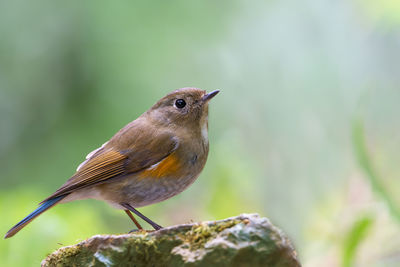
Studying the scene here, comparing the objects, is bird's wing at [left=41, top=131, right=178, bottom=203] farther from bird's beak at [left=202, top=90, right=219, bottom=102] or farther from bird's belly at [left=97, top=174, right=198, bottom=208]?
bird's beak at [left=202, top=90, right=219, bottom=102]

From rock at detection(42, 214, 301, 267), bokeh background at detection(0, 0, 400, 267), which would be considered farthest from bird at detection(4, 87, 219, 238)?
bokeh background at detection(0, 0, 400, 267)

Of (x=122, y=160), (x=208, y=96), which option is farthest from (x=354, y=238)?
(x=122, y=160)

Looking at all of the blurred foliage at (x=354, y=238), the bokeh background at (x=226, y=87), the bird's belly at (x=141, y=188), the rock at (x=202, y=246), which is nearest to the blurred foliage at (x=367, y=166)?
the blurred foliage at (x=354, y=238)

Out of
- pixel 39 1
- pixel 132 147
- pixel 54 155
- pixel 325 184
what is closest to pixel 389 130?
pixel 325 184

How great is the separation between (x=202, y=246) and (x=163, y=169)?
1.10m

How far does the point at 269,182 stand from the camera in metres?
6.59

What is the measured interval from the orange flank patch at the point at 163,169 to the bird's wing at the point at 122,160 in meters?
0.04

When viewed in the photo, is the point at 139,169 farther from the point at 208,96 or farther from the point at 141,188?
the point at 208,96

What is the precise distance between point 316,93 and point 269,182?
A: 1284mm

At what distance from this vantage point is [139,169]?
385 centimetres

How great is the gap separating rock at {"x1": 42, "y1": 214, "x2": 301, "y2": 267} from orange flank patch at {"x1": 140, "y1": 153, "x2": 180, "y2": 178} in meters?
0.84

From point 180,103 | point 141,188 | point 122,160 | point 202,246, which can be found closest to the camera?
point 202,246

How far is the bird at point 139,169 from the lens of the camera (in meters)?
3.77

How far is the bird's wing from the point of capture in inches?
149
